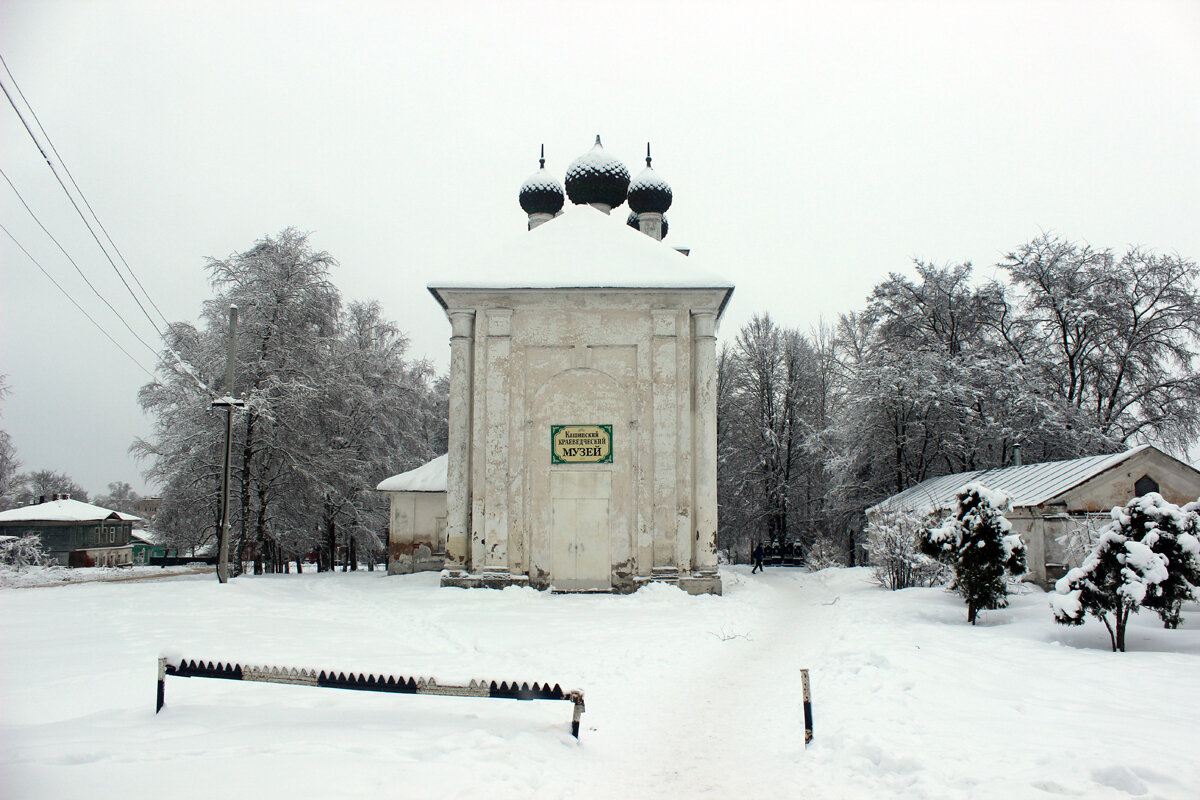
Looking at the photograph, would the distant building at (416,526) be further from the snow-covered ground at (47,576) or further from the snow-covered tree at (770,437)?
the snow-covered tree at (770,437)

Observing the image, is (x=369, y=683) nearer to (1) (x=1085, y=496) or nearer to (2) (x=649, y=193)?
(1) (x=1085, y=496)

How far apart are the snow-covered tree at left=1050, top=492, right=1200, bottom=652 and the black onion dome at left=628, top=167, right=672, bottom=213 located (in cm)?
1590

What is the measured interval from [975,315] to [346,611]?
23818 millimetres

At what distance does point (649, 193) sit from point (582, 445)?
9.67 metres

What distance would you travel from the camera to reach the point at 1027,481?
17.4 m

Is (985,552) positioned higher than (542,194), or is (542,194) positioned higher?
(542,194)

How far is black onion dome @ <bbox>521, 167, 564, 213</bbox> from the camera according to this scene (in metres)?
22.7

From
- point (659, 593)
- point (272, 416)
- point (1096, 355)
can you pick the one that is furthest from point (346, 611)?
point (1096, 355)

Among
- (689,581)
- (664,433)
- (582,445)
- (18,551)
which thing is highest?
(664,433)

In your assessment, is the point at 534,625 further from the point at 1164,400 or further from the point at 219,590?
the point at 1164,400

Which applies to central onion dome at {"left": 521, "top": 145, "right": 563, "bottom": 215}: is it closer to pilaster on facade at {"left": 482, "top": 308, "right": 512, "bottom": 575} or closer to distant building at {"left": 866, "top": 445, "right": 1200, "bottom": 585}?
pilaster on facade at {"left": 482, "top": 308, "right": 512, "bottom": 575}

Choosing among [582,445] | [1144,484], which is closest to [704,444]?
[582,445]

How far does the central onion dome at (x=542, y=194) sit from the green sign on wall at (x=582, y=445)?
9074mm

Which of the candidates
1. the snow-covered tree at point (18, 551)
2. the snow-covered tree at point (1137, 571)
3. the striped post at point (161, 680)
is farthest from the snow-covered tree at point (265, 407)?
the snow-covered tree at point (1137, 571)
